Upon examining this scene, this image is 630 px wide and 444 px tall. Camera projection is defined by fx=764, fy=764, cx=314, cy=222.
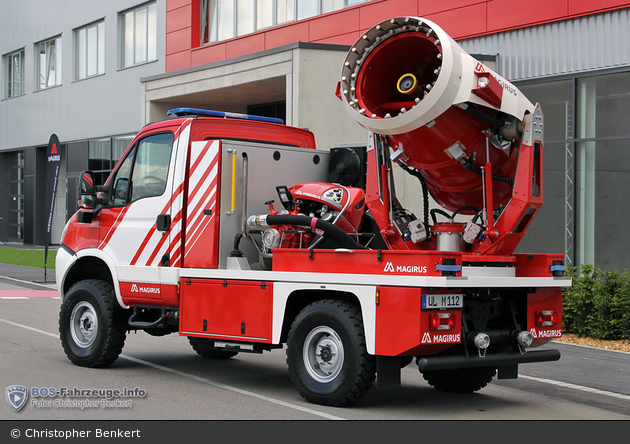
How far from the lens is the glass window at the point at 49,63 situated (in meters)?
35.4

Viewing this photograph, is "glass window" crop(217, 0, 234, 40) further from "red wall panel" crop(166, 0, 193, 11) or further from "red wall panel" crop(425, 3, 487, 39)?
"red wall panel" crop(425, 3, 487, 39)

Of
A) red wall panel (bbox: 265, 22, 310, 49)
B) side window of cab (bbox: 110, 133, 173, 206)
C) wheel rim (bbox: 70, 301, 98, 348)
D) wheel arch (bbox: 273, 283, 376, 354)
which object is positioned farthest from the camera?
red wall panel (bbox: 265, 22, 310, 49)

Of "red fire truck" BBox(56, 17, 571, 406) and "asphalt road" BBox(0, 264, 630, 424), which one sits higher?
"red fire truck" BBox(56, 17, 571, 406)

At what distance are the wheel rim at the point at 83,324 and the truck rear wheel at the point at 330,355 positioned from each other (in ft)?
10.1

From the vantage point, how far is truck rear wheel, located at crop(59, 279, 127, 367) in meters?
9.04

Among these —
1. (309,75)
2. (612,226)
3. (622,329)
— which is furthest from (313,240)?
(309,75)

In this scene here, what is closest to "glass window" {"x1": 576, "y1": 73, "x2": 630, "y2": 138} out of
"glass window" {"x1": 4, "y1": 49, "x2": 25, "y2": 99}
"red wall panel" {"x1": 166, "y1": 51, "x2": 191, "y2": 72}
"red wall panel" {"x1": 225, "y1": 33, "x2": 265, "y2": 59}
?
"red wall panel" {"x1": 225, "y1": 33, "x2": 265, "y2": 59}

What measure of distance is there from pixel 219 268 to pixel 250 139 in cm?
175

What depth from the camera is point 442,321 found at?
6.61 meters

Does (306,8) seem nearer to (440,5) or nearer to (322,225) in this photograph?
(440,5)

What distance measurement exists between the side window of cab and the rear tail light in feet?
14.2

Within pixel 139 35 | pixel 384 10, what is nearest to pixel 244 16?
pixel 384 10

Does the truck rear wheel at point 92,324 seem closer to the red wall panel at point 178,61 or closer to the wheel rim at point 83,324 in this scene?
the wheel rim at point 83,324

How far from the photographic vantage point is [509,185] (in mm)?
7641
